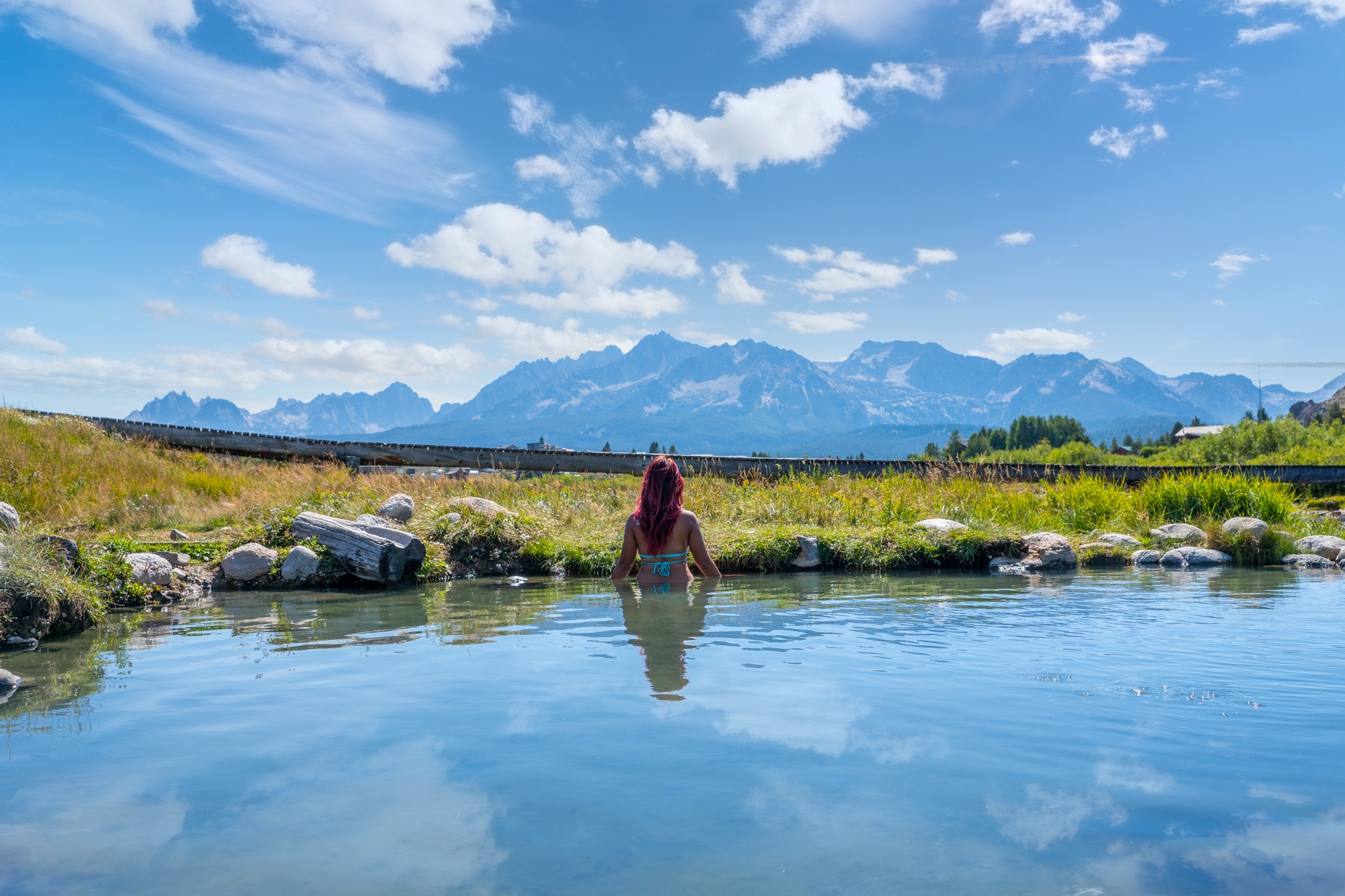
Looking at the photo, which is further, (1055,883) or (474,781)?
(474,781)

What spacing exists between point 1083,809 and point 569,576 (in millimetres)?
9859

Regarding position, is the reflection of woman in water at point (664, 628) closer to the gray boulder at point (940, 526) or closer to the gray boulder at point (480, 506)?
the gray boulder at point (480, 506)

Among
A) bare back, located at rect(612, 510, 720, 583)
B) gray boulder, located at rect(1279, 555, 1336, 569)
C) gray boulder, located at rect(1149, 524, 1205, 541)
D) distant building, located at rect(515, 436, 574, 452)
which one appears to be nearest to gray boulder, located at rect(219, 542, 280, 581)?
bare back, located at rect(612, 510, 720, 583)

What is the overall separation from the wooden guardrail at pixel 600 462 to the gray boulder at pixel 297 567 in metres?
8.40

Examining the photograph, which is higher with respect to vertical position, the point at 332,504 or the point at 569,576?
the point at 332,504

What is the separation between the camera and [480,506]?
14461 millimetres

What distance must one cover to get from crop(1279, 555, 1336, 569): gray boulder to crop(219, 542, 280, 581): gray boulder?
15.9 m

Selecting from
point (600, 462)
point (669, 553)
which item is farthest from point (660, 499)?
point (600, 462)

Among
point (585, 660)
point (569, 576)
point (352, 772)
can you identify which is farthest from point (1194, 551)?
point (352, 772)

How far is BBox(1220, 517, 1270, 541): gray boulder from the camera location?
14.2m

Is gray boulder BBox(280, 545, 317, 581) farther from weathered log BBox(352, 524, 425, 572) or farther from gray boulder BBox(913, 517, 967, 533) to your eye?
gray boulder BBox(913, 517, 967, 533)

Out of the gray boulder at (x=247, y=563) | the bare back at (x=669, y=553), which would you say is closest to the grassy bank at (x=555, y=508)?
the gray boulder at (x=247, y=563)

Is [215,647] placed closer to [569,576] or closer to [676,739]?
[676,739]

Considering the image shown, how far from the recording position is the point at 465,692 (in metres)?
5.76
